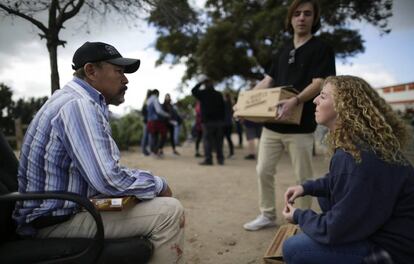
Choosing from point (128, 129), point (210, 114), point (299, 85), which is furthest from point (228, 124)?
point (299, 85)

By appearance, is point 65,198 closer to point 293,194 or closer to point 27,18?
point 293,194

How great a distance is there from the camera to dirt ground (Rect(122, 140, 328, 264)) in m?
3.55

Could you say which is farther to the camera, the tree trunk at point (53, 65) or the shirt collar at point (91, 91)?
the tree trunk at point (53, 65)

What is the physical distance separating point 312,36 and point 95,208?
2714 mm

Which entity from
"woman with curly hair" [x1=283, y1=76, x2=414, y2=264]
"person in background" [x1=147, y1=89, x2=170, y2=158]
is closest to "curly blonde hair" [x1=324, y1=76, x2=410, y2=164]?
"woman with curly hair" [x1=283, y1=76, x2=414, y2=264]

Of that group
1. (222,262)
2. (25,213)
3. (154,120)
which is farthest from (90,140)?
(154,120)

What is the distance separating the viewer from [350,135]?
202 cm

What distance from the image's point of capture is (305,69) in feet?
12.0

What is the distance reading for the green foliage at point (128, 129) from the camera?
1252 centimetres

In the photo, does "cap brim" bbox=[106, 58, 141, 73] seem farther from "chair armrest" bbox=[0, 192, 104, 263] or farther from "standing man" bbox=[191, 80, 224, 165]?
"standing man" bbox=[191, 80, 224, 165]

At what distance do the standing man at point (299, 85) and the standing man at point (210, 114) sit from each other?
4838mm

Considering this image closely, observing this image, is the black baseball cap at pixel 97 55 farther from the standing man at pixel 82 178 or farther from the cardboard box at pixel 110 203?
the cardboard box at pixel 110 203

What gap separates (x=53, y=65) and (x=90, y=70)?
→ 1387mm

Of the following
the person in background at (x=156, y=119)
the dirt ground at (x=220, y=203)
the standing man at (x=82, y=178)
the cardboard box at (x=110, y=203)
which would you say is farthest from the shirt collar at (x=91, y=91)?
the person in background at (x=156, y=119)
